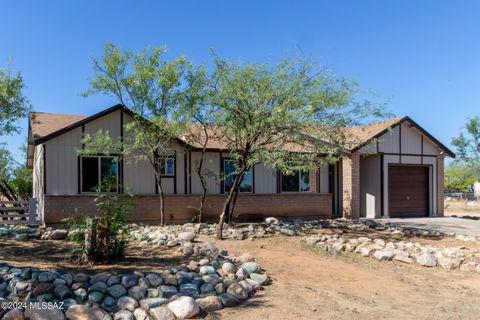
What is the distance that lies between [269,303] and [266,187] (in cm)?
1059

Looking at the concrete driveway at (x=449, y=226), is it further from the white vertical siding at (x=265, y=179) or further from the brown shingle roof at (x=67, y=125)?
the white vertical siding at (x=265, y=179)

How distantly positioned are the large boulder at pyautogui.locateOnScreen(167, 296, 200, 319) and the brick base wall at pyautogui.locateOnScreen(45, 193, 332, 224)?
8.06 meters

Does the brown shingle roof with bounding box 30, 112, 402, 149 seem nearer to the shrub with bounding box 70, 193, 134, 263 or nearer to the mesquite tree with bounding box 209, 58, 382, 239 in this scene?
the mesquite tree with bounding box 209, 58, 382, 239

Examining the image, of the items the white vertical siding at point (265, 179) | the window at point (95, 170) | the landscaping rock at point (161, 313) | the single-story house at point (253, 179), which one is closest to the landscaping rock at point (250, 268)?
the landscaping rock at point (161, 313)

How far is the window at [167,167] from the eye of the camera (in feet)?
49.1

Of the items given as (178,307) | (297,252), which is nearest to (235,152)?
(297,252)

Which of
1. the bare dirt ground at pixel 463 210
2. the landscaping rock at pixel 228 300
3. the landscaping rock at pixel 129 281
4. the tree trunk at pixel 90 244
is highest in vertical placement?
the tree trunk at pixel 90 244

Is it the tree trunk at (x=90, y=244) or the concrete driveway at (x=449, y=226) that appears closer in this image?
the tree trunk at (x=90, y=244)

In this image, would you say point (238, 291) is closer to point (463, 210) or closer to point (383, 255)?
point (383, 255)

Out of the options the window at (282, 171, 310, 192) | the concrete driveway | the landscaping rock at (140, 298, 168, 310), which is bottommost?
the concrete driveway

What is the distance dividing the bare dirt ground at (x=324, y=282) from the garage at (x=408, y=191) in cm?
1007

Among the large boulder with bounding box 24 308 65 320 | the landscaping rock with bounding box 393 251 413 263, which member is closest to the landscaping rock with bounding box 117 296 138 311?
the large boulder with bounding box 24 308 65 320

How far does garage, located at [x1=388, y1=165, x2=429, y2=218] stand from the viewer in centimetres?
1903

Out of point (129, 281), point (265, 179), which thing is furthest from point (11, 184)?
point (129, 281)
